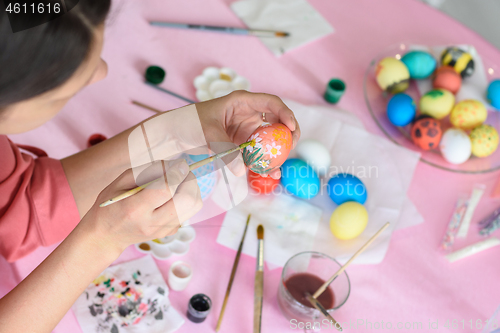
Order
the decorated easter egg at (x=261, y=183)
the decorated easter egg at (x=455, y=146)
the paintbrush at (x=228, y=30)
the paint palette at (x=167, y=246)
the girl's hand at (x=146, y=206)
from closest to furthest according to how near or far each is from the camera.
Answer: the girl's hand at (x=146, y=206), the paint palette at (x=167, y=246), the decorated easter egg at (x=261, y=183), the decorated easter egg at (x=455, y=146), the paintbrush at (x=228, y=30)

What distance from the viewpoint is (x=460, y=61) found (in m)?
1.22

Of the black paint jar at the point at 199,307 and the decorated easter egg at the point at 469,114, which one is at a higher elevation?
the decorated easter egg at the point at 469,114

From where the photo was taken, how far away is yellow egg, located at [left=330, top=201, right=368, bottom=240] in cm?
89

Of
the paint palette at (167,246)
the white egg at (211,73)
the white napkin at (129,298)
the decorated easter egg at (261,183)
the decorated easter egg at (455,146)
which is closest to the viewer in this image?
the white napkin at (129,298)

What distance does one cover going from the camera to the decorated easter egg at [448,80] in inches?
46.4

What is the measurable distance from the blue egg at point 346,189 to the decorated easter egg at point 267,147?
0.25 m

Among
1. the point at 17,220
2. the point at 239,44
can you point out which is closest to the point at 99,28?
the point at 17,220

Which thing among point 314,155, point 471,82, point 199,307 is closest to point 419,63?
point 471,82

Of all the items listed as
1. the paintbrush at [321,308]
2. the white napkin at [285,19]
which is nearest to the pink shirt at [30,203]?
the paintbrush at [321,308]

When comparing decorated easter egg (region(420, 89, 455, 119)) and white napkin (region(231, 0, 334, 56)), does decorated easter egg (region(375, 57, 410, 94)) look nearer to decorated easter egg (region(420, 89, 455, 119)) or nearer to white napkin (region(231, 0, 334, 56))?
decorated easter egg (region(420, 89, 455, 119))

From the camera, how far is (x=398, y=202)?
995 mm

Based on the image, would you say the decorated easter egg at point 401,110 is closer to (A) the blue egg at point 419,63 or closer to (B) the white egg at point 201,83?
(A) the blue egg at point 419,63

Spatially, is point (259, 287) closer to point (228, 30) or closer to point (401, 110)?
point (401, 110)

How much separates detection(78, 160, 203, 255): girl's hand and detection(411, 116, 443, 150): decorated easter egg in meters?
0.71
